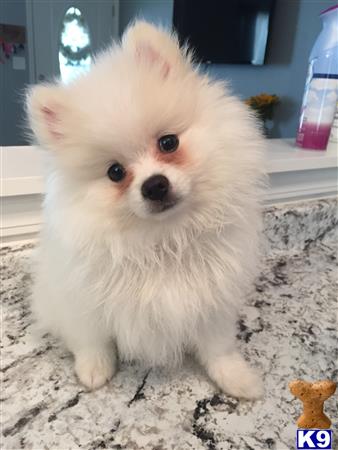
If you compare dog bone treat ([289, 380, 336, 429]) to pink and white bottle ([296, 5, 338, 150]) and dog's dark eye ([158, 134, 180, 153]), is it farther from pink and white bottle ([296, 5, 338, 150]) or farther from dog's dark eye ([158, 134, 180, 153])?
pink and white bottle ([296, 5, 338, 150])

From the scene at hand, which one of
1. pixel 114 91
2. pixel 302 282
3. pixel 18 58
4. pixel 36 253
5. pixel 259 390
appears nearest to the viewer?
pixel 114 91

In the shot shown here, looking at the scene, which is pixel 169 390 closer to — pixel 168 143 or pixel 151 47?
pixel 168 143

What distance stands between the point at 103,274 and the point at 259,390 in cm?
33

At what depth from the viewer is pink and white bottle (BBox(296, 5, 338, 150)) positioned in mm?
1147

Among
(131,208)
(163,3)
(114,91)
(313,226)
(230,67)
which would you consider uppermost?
(163,3)

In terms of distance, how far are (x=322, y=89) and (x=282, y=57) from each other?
178 cm

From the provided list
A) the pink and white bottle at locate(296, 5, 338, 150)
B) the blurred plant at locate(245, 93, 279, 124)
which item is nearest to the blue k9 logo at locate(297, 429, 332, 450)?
the pink and white bottle at locate(296, 5, 338, 150)

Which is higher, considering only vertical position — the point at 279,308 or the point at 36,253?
the point at 36,253

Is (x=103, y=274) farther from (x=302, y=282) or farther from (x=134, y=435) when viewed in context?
(x=302, y=282)

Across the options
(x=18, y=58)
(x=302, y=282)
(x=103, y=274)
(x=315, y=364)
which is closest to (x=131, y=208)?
(x=103, y=274)

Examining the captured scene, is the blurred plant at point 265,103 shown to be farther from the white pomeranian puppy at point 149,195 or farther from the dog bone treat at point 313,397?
the dog bone treat at point 313,397

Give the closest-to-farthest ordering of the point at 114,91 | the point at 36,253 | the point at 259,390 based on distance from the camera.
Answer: the point at 114,91 → the point at 259,390 → the point at 36,253

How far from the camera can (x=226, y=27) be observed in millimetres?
2680

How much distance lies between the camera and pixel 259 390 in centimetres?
68
